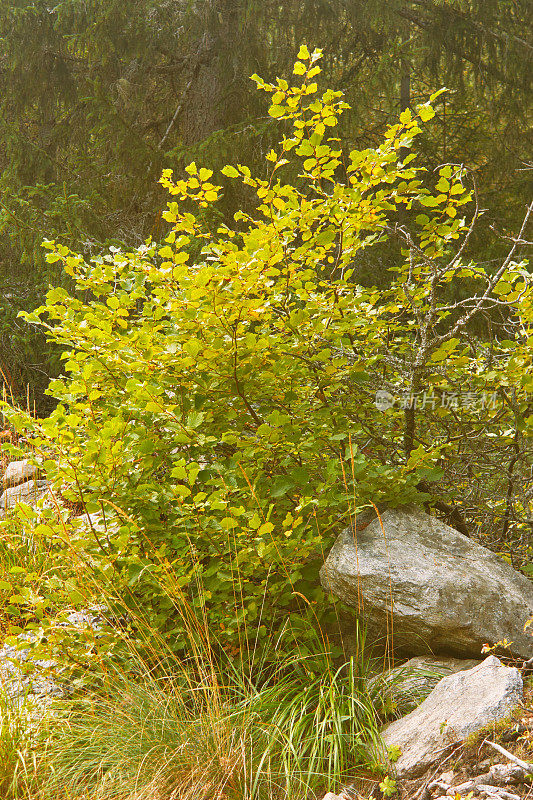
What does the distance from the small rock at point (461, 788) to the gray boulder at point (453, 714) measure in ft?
0.40

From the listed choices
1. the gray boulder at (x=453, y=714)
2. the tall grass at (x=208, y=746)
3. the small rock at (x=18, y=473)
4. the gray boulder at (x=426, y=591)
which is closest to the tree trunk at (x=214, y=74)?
the small rock at (x=18, y=473)

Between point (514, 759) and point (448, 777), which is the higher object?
point (514, 759)

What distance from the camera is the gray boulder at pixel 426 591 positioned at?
2.35m

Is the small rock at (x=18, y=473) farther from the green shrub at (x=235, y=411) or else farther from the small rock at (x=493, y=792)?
the small rock at (x=493, y=792)

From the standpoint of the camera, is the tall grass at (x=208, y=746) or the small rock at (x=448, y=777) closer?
the small rock at (x=448, y=777)

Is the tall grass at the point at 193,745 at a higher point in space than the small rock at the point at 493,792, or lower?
lower

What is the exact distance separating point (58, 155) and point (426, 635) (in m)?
6.73

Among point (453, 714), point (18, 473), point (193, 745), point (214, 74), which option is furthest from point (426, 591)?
point (214, 74)

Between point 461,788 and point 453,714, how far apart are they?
0.79 feet

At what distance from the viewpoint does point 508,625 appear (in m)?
2.38

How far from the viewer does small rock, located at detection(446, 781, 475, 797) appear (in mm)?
1592

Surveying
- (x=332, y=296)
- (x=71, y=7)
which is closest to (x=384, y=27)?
(x=71, y=7)

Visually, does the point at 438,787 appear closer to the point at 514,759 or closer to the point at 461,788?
the point at 461,788

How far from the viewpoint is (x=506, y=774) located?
1.57 m
